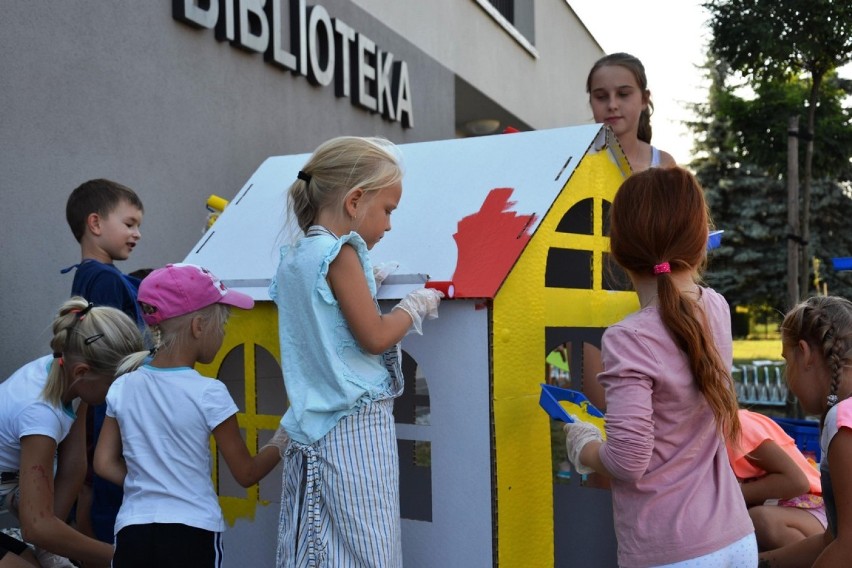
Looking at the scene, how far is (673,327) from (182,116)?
3242 millimetres

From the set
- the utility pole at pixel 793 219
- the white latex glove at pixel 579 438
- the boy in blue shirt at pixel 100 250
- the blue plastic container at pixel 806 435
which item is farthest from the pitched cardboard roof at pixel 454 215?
the utility pole at pixel 793 219

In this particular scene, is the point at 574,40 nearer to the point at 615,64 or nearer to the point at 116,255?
the point at 615,64

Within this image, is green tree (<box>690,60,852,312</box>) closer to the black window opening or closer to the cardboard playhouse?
the black window opening

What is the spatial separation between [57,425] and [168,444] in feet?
1.55

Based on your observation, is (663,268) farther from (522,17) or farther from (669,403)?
(522,17)

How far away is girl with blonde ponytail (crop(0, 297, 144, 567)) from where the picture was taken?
7.22 feet

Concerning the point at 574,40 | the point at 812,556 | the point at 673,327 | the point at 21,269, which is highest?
the point at 574,40

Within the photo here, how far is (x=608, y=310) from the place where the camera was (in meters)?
2.66

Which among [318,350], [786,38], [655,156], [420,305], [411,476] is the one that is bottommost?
[411,476]

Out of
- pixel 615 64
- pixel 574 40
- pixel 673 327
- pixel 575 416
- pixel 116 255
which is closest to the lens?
pixel 673 327

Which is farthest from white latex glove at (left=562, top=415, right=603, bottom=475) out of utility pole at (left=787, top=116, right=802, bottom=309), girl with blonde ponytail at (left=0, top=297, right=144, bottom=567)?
utility pole at (left=787, top=116, right=802, bottom=309)

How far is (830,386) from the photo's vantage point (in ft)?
6.04

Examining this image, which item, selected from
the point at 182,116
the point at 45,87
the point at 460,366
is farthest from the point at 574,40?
the point at 460,366

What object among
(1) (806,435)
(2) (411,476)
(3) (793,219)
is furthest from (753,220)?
(2) (411,476)
